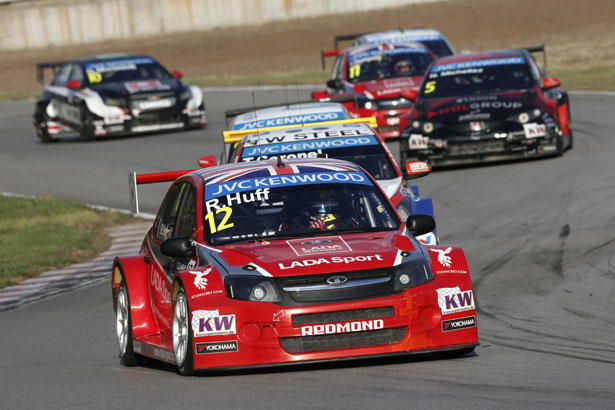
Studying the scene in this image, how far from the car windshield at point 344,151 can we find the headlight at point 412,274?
4405 millimetres

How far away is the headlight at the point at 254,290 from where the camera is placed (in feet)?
24.0

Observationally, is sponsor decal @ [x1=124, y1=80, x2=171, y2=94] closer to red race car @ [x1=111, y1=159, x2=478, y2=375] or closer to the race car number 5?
red race car @ [x1=111, y1=159, x2=478, y2=375]

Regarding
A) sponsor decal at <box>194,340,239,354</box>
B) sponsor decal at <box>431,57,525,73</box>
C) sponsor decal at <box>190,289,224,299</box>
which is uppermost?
sponsor decal at <box>190,289,224,299</box>

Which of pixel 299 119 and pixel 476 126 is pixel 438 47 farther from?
pixel 299 119

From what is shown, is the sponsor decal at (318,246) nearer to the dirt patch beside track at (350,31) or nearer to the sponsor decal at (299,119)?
the sponsor decal at (299,119)

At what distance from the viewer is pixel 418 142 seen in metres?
17.8

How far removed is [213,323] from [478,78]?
12177 millimetres

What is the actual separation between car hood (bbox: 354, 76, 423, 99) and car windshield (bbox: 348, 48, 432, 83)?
0.32 m

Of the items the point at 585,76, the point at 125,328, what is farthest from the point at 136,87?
the point at 125,328

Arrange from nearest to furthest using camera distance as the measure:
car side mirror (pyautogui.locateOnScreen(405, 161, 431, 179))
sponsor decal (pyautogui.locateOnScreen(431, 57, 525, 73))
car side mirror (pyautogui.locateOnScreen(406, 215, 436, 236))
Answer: car side mirror (pyautogui.locateOnScreen(406, 215, 436, 236)) → car side mirror (pyautogui.locateOnScreen(405, 161, 431, 179)) → sponsor decal (pyautogui.locateOnScreen(431, 57, 525, 73))

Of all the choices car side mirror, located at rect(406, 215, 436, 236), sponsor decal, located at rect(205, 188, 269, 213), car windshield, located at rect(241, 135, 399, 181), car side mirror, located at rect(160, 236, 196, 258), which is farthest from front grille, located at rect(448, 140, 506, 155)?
car side mirror, located at rect(160, 236, 196, 258)

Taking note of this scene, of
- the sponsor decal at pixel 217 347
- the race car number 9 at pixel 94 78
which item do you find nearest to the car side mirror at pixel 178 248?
the sponsor decal at pixel 217 347

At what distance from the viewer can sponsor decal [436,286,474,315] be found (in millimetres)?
7484

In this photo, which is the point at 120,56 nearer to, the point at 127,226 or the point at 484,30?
the point at 127,226
